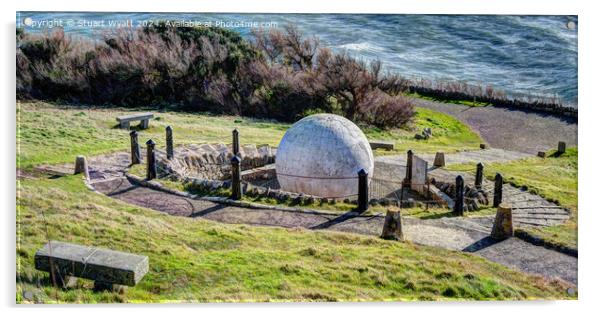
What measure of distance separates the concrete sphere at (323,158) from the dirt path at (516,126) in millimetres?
3287

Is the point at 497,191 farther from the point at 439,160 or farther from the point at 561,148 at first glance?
the point at 439,160

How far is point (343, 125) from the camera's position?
51.3 ft

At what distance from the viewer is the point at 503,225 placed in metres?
12.9

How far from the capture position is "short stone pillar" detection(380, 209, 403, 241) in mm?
12484

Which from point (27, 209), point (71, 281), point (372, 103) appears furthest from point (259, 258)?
point (372, 103)

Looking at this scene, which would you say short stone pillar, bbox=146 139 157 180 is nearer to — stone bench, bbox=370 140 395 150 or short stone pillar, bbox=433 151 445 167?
stone bench, bbox=370 140 395 150

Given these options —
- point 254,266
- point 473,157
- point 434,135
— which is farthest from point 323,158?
point 434,135

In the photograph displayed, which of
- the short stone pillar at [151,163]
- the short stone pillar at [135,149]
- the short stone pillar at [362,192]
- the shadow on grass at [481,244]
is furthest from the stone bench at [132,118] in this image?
the shadow on grass at [481,244]

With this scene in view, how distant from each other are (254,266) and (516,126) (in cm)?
831

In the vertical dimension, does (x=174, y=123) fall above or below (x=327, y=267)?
above

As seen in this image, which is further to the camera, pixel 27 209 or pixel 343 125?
pixel 343 125

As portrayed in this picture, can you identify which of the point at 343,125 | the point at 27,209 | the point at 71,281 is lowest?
the point at 71,281

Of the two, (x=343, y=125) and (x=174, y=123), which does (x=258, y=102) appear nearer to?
(x=174, y=123)

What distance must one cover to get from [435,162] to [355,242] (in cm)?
799
